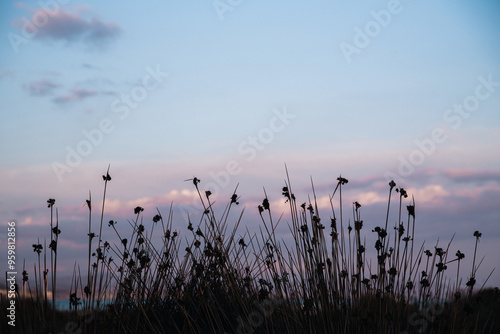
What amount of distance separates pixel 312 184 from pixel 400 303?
1.03 meters

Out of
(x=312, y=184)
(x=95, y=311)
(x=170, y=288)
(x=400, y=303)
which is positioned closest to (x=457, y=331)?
(x=400, y=303)

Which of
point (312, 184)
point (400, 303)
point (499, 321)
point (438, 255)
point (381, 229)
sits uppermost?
point (312, 184)

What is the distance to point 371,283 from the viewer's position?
3.51 meters

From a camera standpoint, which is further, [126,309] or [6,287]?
[126,309]

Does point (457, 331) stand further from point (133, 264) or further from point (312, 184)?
point (133, 264)

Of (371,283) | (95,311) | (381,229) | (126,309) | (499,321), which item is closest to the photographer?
(381,229)

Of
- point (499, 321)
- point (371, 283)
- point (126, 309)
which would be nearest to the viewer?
point (371, 283)

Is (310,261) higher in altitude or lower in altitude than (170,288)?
higher

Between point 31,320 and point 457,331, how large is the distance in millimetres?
3157

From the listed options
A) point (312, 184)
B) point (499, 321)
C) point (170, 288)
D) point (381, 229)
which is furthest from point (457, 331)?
point (499, 321)

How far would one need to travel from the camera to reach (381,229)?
326 centimetres

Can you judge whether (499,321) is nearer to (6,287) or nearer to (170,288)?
(170,288)

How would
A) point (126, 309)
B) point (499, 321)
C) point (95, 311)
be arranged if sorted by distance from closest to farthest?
1. point (95, 311)
2. point (126, 309)
3. point (499, 321)

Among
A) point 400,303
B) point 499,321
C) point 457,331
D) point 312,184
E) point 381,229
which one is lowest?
point 499,321
